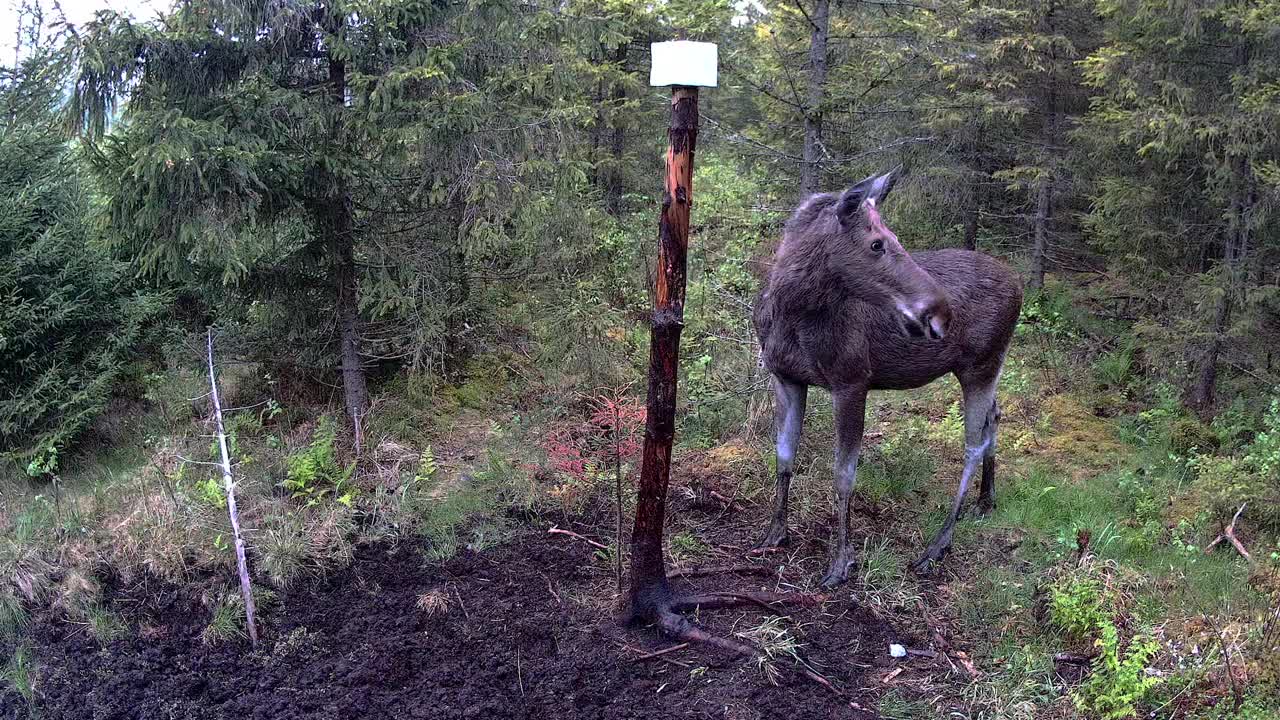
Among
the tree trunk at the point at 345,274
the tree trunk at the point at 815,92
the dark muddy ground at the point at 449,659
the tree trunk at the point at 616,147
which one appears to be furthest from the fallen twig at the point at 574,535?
the tree trunk at the point at 616,147

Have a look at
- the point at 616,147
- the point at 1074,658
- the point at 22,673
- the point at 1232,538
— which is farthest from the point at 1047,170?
the point at 22,673

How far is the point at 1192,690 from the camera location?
375 cm

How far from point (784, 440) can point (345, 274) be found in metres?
3.83

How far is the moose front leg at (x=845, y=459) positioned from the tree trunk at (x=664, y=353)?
1.17 m

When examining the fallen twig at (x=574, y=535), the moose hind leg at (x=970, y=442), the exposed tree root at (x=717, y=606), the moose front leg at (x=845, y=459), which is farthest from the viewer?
the fallen twig at (x=574, y=535)

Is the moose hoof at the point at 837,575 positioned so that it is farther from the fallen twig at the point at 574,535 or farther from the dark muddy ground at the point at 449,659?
the fallen twig at the point at 574,535

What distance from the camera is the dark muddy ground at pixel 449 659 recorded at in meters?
3.95

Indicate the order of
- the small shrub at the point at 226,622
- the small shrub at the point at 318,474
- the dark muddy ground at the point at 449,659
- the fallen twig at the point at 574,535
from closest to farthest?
the dark muddy ground at the point at 449,659
the small shrub at the point at 226,622
the fallen twig at the point at 574,535
the small shrub at the point at 318,474

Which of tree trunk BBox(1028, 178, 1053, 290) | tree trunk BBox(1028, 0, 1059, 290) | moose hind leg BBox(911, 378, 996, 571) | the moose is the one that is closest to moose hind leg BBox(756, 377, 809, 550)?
the moose

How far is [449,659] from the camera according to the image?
4312mm

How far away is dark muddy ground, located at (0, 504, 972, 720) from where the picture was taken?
13.0ft

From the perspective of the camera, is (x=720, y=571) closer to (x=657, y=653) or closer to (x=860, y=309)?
(x=657, y=653)

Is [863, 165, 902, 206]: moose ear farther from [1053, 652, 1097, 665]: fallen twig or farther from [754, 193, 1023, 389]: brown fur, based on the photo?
[1053, 652, 1097, 665]: fallen twig

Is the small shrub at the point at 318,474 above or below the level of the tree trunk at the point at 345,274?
below
